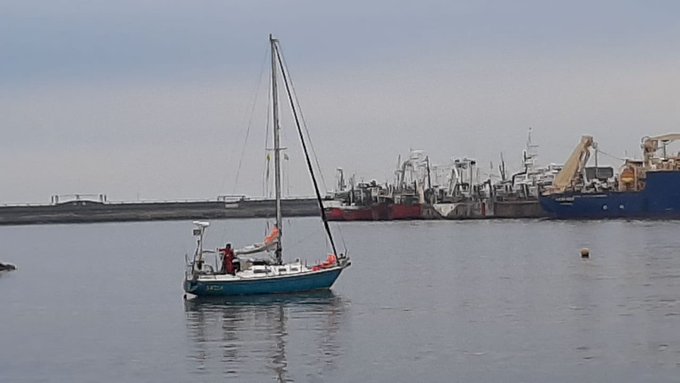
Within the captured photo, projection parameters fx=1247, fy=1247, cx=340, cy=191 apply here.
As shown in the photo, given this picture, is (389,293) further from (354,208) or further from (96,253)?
(354,208)

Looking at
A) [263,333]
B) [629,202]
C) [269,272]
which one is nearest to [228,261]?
[269,272]

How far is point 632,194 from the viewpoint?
13275 centimetres

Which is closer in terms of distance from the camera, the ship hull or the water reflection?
the water reflection

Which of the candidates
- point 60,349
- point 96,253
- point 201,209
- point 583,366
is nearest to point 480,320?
point 583,366

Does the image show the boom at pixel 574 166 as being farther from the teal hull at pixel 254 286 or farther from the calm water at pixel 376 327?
the teal hull at pixel 254 286

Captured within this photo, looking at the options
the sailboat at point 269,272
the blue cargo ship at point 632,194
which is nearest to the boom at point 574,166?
the blue cargo ship at point 632,194

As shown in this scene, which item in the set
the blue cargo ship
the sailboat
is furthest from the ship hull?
the sailboat

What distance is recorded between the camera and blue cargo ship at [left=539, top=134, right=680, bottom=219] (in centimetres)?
12912

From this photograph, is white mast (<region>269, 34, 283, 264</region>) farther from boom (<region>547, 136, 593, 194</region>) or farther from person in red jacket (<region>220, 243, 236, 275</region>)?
boom (<region>547, 136, 593, 194</region>)

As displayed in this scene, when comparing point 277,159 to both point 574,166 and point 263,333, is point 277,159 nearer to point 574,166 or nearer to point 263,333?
point 263,333

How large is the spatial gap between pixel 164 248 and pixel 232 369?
77.0 metres

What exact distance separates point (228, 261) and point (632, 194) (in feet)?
317

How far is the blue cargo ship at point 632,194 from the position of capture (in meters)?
129

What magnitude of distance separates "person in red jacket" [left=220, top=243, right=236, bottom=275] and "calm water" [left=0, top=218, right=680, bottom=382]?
1.22 metres
